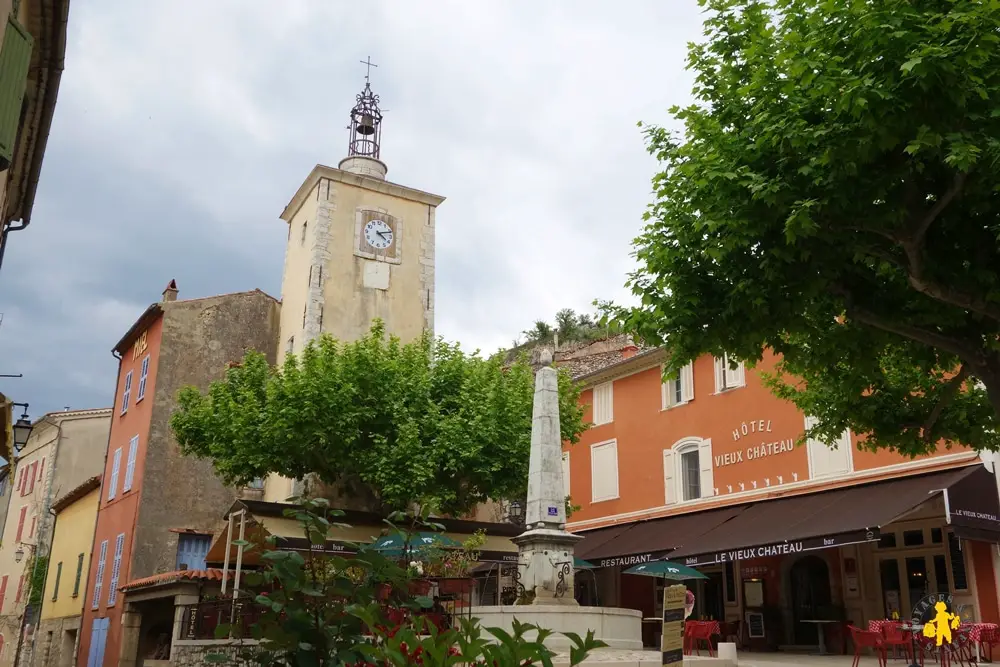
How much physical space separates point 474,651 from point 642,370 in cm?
2237

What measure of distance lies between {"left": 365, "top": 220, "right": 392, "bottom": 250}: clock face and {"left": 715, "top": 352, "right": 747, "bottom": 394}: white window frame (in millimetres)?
11050

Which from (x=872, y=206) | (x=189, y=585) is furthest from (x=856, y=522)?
(x=189, y=585)

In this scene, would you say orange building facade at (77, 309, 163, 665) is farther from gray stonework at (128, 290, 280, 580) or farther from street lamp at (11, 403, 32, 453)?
street lamp at (11, 403, 32, 453)

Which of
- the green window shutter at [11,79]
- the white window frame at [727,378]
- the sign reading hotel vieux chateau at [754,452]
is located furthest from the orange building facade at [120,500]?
the green window shutter at [11,79]

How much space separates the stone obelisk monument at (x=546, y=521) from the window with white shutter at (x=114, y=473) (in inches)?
646

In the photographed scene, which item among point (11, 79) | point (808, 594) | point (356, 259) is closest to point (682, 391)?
point (808, 594)

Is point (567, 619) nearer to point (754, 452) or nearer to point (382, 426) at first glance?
point (382, 426)

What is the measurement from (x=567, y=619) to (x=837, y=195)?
23.1 feet

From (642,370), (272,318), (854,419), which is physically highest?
(272,318)

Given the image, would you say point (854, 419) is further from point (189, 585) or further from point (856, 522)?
point (189, 585)

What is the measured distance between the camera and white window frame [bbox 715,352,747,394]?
70.2 feet

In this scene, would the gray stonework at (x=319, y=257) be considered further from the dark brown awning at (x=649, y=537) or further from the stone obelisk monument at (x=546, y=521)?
the stone obelisk monument at (x=546, y=521)

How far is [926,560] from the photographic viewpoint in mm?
16969

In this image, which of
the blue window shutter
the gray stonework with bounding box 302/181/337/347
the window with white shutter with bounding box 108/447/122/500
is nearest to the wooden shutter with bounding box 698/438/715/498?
the gray stonework with bounding box 302/181/337/347
